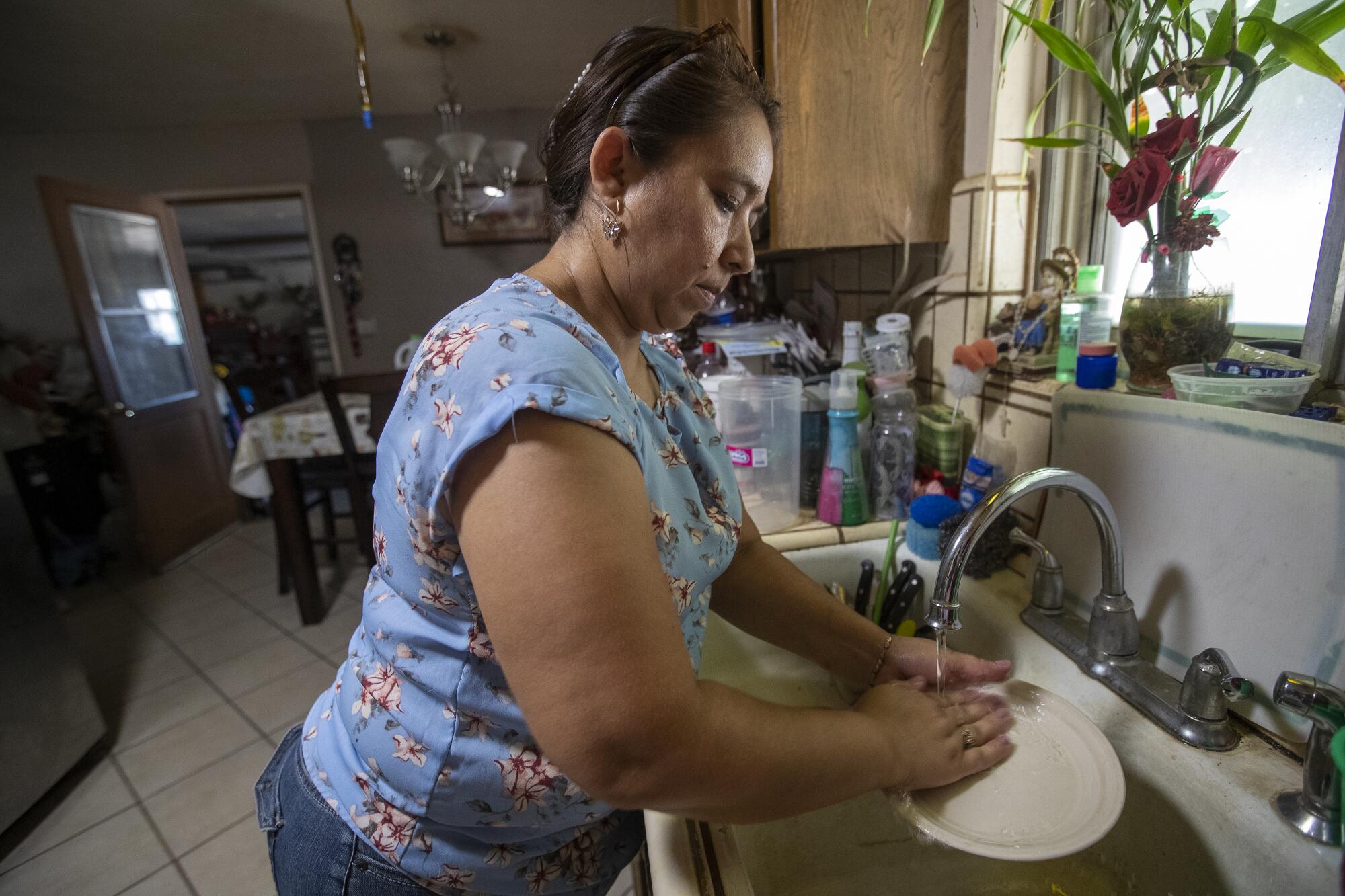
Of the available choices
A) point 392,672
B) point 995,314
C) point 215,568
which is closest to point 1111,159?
point 995,314

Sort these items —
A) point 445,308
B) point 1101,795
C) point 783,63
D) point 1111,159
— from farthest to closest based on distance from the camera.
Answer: point 445,308 < point 783,63 < point 1111,159 < point 1101,795

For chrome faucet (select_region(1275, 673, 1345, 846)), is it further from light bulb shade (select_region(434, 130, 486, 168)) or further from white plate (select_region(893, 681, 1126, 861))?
light bulb shade (select_region(434, 130, 486, 168))

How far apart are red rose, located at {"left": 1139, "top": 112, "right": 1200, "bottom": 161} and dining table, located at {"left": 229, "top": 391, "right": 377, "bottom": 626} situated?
247 centimetres

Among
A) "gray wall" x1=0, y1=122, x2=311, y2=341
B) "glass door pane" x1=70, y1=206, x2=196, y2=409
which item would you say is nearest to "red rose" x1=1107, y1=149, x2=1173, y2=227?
"glass door pane" x1=70, y1=206, x2=196, y2=409

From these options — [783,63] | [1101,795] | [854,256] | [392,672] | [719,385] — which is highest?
[783,63]

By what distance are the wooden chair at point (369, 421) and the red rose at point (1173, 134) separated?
1974 millimetres

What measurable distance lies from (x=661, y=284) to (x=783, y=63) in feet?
2.07

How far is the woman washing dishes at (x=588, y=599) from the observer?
350mm

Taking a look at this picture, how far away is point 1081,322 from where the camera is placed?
832 millimetres

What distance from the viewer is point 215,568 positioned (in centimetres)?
321

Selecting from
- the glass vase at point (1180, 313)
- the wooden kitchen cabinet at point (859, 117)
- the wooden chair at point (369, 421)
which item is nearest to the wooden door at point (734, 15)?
the wooden kitchen cabinet at point (859, 117)

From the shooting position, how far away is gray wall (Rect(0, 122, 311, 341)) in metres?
3.60

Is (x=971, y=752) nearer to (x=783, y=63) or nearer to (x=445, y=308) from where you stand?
(x=783, y=63)

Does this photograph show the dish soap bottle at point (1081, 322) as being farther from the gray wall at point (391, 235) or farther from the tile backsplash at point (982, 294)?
the gray wall at point (391, 235)
